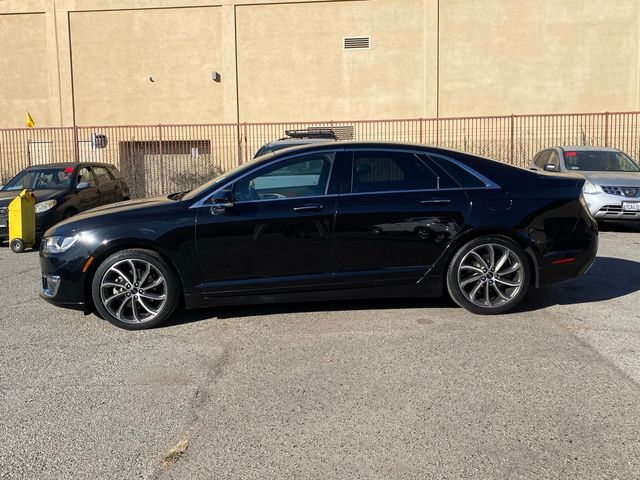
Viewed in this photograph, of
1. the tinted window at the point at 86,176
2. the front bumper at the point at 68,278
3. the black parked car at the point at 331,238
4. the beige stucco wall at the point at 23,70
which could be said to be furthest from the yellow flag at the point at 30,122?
the front bumper at the point at 68,278

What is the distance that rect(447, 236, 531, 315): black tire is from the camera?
5.47 meters

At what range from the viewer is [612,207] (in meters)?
10.4

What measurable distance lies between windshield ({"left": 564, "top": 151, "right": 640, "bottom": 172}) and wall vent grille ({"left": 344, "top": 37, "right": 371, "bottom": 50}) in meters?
11.1

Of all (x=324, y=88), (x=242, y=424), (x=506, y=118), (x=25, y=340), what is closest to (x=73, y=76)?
(x=324, y=88)

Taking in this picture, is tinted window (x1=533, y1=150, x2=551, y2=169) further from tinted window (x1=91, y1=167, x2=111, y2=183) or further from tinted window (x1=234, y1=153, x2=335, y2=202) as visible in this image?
tinted window (x1=91, y1=167, x2=111, y2=183)

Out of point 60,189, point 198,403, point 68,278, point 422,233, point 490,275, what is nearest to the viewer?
point 198,403

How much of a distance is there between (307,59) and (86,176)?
37.7ft

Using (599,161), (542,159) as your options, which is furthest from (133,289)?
(542,159)

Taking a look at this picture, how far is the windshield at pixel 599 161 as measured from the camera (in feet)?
39.3

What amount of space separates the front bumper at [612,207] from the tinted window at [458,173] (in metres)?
5.81

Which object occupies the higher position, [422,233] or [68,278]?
[422,233]

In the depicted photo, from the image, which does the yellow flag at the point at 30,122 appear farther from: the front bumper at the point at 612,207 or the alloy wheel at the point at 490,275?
the alloy wheel at the point at 490,275

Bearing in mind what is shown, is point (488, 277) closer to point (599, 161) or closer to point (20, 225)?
point (20, 225)

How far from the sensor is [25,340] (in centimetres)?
515
